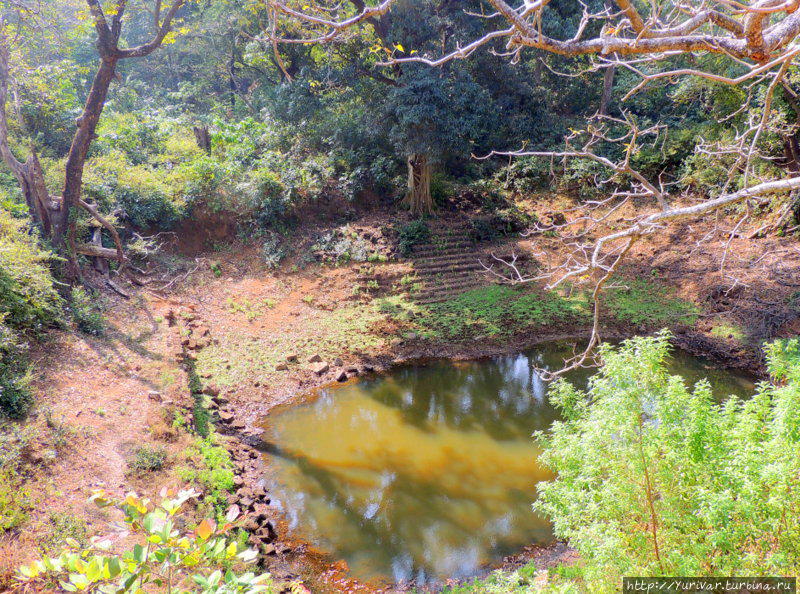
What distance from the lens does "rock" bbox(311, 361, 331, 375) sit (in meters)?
9.05

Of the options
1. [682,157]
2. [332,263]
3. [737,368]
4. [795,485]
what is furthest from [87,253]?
[682,157]

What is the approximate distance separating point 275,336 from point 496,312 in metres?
5.01

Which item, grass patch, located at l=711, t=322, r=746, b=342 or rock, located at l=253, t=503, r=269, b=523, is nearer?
rock, located at l=253, t=503, r=269, b=523

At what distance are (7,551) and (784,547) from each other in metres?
5.59

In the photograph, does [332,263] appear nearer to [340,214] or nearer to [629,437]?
[340,214]

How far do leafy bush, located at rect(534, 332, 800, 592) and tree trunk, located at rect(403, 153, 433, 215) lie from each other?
10.4 meters

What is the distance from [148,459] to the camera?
17.9ft

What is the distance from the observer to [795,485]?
2936 mm

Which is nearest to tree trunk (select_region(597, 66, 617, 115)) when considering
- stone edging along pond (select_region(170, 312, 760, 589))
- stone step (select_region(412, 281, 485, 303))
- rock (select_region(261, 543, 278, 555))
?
stone step (select_region(412, 281, 485, 303))

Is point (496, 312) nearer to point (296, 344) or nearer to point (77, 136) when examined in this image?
point (296, 344)

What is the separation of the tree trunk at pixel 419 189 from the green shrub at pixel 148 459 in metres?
9.82

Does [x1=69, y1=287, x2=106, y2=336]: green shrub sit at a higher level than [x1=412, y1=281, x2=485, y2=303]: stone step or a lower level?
higher

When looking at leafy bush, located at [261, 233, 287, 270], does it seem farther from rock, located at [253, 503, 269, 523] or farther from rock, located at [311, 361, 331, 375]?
rock, located at [253, 503, 269, 523]

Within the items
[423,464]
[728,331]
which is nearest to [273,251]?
[423,464]
